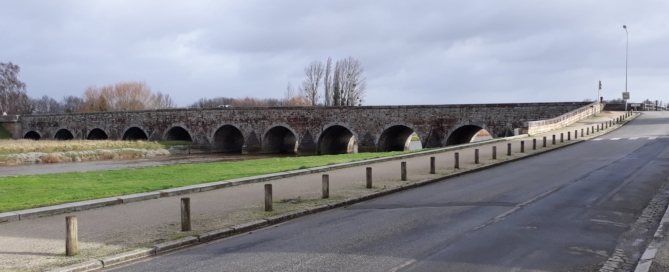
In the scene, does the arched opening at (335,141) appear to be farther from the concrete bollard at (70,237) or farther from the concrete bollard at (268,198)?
the concrete bollard at (70,237)

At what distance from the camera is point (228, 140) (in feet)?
192

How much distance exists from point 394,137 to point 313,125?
7.67 meters

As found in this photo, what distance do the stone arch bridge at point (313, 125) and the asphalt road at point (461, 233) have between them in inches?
833

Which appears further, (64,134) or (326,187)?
(64,134)

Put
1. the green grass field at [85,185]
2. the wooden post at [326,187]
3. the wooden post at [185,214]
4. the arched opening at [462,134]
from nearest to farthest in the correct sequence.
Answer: the wooden post at [185,214] < the wooden post at [326,187] < the green grass field at [85,185] < the arched opening at [462,134]

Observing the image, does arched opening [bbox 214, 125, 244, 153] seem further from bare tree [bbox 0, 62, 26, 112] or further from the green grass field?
bare tree [bbox 0, 62, 26, 112]

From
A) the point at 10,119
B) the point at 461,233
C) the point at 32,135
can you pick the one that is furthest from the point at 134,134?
the point at 461,233

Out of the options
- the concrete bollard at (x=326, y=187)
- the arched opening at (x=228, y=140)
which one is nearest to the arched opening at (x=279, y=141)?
the arched opening at (x=228, y=140)

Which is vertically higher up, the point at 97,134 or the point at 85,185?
the point at 85,185

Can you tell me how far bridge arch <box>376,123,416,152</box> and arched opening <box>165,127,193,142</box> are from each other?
943 inches

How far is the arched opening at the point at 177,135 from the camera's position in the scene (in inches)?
2328

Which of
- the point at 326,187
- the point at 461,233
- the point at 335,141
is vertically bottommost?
the point at 335,141

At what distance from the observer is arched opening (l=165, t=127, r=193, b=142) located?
5914 cm

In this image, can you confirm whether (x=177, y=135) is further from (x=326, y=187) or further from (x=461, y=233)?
(x=461, y=233)
